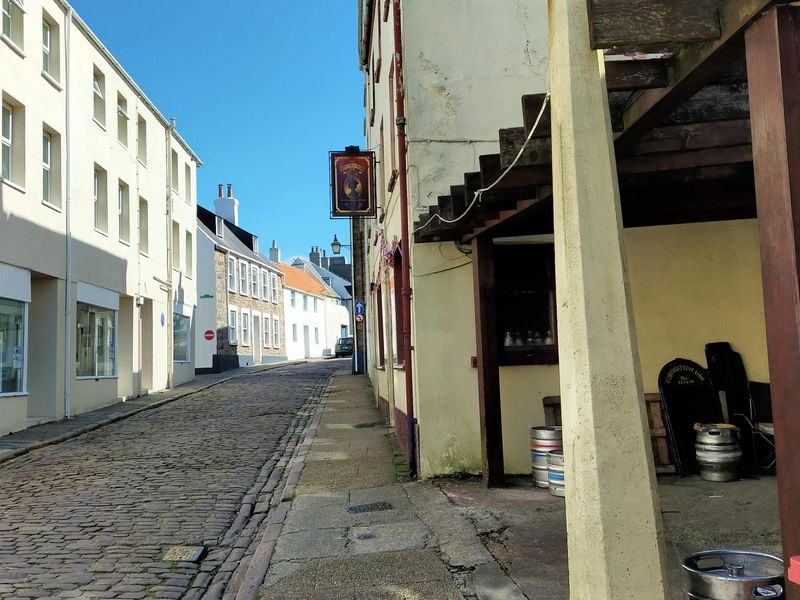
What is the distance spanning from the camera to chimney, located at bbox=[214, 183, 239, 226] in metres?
49.1

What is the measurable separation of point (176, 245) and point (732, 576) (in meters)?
24.7

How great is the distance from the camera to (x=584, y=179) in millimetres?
3504

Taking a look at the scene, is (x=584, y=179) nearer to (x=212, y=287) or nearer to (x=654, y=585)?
(x=654, y=585)

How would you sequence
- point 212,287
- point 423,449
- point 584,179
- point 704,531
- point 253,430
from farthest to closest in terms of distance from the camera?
point 212,287 < point 253,430 < point 423,449 < point 704,531 < point 584,179

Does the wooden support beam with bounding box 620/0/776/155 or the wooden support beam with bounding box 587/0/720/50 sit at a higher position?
the wooden support beam with bounding box 587/0/720/50

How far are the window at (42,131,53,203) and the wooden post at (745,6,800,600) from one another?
15.4m

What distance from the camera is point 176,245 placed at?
25.9 metres

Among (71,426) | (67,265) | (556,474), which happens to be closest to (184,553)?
(556,474)

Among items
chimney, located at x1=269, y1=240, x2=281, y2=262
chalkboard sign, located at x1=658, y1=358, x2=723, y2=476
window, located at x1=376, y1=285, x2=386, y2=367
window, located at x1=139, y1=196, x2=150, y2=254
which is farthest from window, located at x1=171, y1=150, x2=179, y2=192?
chimney, located at x1=269, y1=240, x2=281, y2=262

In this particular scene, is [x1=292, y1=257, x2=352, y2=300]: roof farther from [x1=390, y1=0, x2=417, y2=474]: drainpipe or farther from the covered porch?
the covered porch

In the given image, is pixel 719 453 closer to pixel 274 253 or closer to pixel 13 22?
pixel 13 22

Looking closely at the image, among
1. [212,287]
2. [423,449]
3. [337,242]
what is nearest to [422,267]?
[423,449]

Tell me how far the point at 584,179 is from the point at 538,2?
626 cm

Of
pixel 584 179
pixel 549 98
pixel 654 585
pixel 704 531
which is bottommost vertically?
pixel 704 531
